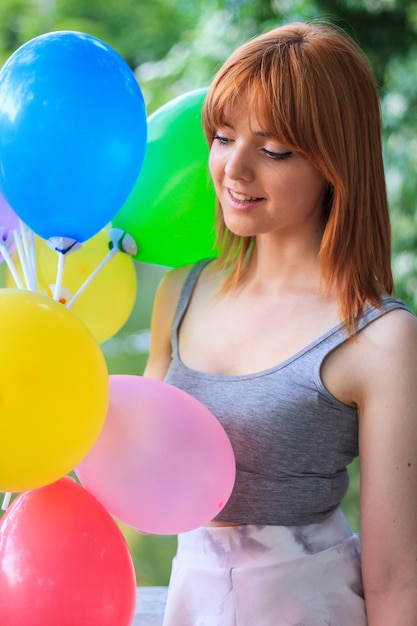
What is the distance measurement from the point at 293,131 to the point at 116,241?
0.38m

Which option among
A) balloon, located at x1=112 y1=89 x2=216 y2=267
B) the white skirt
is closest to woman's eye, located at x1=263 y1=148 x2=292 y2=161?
balloon, located at x1=112 y1=89 x2=216 y2=267

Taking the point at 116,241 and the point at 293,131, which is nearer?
the point at 293,131

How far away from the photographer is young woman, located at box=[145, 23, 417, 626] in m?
1.29

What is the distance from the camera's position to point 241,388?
138 cm

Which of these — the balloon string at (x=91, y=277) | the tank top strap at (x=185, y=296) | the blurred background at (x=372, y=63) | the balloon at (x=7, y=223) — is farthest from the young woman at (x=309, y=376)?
the blurred background at (x=372, y=63)

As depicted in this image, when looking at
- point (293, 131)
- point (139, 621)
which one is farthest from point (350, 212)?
point (139, 621)

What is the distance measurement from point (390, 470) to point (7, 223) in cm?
70

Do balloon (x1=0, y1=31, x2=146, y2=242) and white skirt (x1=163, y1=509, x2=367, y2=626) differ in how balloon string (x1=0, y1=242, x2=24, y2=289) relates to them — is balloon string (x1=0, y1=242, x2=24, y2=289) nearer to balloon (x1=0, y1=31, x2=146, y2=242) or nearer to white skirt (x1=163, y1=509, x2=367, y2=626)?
balloon (x1=0, y1=31, x2=146, y2=242)

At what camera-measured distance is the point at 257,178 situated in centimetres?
134

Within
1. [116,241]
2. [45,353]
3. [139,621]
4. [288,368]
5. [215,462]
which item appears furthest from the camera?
[139,621]

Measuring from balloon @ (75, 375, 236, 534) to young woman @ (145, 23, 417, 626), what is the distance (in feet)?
0.42

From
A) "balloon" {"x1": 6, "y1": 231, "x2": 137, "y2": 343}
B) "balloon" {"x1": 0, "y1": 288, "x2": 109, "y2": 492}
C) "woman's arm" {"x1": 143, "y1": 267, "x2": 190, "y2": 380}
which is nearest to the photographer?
"balloon" {"x1": 0, "y1": 288, "x2": 109, "y2": 492}

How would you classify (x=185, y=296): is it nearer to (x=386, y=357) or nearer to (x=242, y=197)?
(x=242, y=197)

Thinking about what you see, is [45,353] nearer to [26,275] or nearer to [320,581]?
[26,275]
